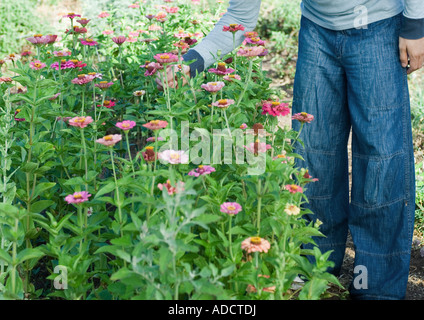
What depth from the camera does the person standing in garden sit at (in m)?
2.00

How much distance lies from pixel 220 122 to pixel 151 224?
26.8 inches

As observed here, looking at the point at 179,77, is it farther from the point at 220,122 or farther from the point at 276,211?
the point at 276,211

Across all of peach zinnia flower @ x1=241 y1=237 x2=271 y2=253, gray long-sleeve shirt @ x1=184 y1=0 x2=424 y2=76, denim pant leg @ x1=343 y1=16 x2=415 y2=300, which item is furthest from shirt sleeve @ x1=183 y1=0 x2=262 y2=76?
peach zinnia flower @ x1=241 y1=237 x2=271 y2=253

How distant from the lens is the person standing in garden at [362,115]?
2.00 meters

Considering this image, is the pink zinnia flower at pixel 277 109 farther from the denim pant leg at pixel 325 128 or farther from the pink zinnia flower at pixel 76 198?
the pink zinnia flower at pixel 76 198

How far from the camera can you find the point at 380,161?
6.81 feet

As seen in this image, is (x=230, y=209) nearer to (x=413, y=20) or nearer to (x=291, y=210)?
(x=291, y=210)

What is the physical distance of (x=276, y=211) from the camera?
5.37 ft

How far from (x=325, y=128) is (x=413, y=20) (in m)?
0.53

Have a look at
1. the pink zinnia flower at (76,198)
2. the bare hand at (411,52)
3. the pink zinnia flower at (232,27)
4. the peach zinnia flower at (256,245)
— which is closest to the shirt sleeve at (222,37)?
the pink zinnia flower at (232,27)

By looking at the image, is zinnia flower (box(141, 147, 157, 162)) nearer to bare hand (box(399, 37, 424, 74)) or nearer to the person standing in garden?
the person standing in garden
